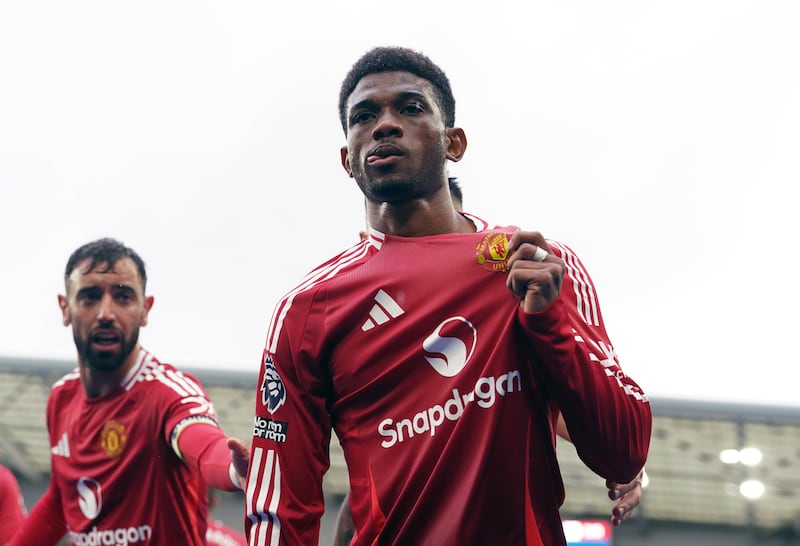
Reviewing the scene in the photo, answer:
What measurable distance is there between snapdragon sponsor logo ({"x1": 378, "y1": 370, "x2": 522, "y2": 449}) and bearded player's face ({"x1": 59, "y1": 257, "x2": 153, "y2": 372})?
2817mm

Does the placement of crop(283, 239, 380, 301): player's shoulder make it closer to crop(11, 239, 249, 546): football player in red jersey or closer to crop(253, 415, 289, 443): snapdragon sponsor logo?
crop(253, 415, 289, 443): snapdragon sponsor logo

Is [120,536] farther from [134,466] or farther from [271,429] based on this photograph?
[271,429]

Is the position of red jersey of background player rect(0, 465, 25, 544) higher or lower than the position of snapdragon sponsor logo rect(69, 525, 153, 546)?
lower

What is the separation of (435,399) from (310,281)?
530 mm

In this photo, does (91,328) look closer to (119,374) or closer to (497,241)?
(119,374)

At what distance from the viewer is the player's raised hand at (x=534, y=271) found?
7.56ft

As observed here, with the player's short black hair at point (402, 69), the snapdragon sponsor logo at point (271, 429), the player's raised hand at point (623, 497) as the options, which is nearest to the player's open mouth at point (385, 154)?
the player's short black hair at point (402, 69)

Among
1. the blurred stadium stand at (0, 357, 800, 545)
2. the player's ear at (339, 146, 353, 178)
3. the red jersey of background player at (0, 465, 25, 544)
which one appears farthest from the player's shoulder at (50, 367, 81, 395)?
the blurred stadium stand at (0, 357, 800, 545)

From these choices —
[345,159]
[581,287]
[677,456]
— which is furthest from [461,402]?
[677,456]

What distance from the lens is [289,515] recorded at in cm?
260

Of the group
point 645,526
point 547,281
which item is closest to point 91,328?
point 547,281

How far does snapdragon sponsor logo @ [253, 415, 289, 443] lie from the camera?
2.68 metres

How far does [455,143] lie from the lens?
120 inches

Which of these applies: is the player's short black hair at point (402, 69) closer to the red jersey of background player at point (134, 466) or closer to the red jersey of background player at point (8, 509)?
the red jersey of background player at point (134, 466)
